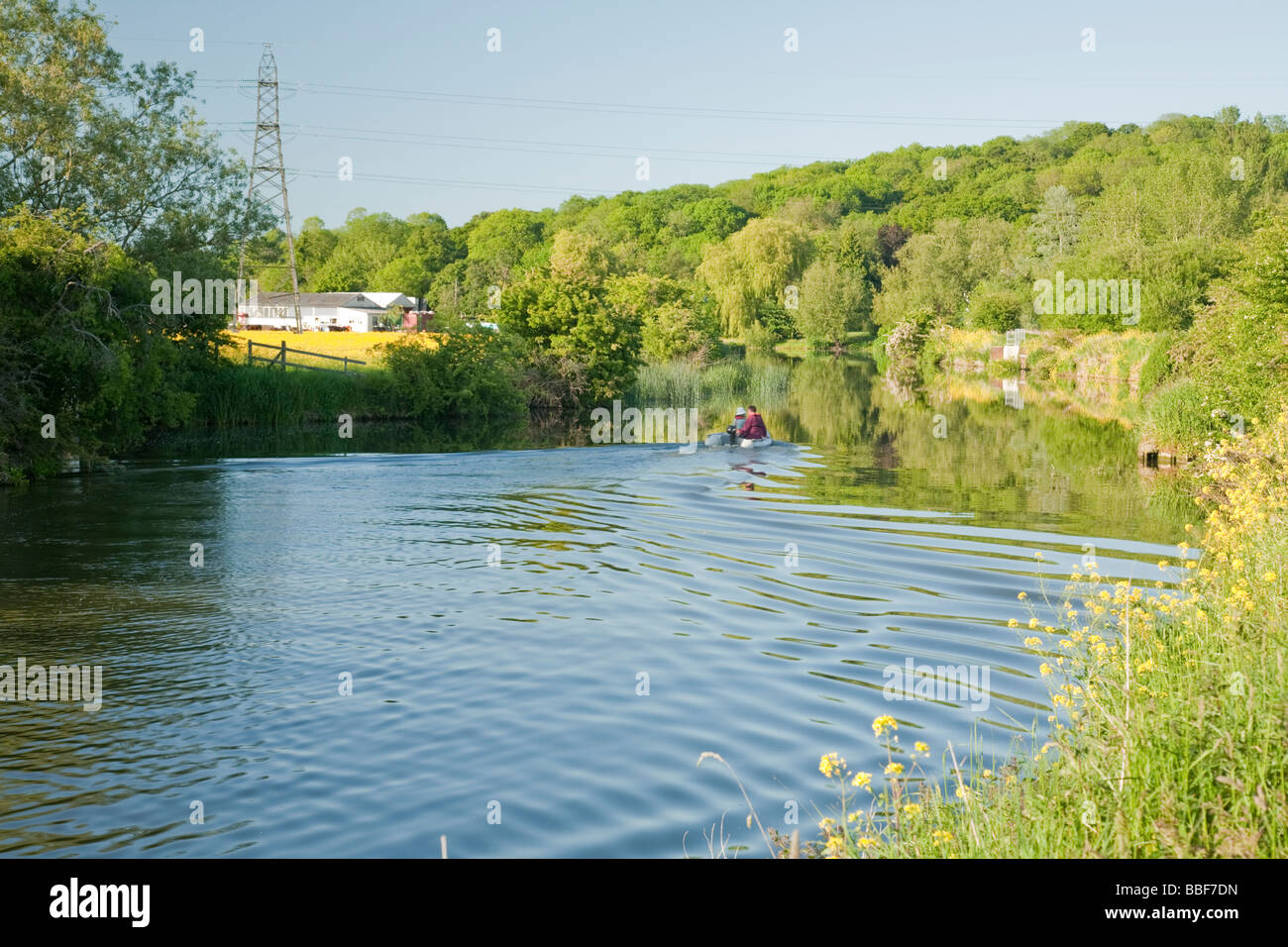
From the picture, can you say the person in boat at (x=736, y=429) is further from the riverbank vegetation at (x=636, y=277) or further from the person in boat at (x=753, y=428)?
the riverbank vegetation at (x=636, y=277)

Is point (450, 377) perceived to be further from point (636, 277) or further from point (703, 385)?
point (636, 277)

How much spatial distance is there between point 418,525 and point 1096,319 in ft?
161

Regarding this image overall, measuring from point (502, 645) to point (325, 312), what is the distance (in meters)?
105

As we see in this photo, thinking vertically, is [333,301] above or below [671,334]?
above

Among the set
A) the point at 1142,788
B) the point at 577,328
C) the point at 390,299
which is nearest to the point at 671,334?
the point at 577,328

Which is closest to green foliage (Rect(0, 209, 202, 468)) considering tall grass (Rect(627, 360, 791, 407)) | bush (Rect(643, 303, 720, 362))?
tall grass (Rect(627, 360, 791, 407))

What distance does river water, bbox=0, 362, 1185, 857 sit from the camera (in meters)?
7.43

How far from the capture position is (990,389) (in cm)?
5731

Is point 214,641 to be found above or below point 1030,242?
below

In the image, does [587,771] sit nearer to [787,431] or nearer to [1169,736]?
[1169,736]

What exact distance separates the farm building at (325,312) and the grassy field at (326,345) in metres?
40.3

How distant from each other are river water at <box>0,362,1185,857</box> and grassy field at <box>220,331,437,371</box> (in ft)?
65.9

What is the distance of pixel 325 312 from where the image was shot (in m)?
111
